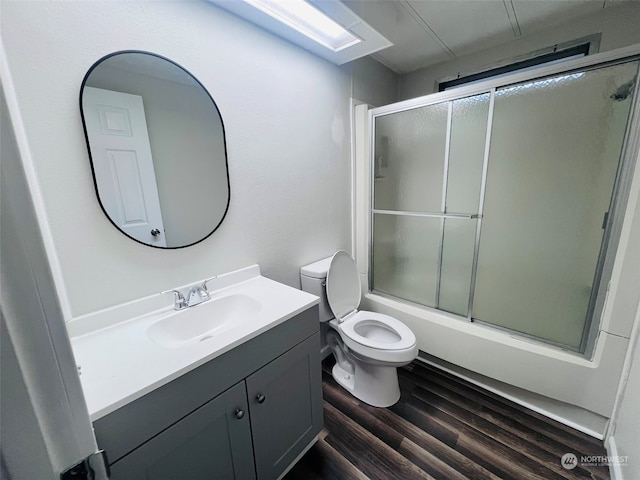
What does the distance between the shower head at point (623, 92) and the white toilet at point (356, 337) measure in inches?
61.5

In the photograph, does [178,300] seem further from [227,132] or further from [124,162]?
[227,132]

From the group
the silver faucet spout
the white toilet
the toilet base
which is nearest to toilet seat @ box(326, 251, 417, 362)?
the white toilet

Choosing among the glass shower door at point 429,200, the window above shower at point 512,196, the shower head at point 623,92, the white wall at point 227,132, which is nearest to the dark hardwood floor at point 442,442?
the window above shower at point 512,196

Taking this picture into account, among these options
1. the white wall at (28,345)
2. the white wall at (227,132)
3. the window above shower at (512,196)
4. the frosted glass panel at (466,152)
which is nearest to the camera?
the white wall at (28,345)

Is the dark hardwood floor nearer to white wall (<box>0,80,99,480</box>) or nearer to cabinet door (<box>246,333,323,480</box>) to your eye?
cabinet door (<box>246,333,323,480</box>)

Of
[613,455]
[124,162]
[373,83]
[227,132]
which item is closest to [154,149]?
[124,162]

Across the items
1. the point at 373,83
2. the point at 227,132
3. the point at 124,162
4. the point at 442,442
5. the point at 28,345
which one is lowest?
the point at 442,442

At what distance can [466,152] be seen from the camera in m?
1.74

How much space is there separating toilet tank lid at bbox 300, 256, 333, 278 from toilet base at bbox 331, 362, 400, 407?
0.64 meters

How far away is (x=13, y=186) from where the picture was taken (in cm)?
26

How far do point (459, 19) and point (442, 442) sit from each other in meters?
2.47

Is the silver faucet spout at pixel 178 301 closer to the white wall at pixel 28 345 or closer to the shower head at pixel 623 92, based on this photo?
the white wall at pixel 28 345

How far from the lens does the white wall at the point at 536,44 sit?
58.1 inches

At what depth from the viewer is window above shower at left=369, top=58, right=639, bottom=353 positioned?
1315 millimetres
